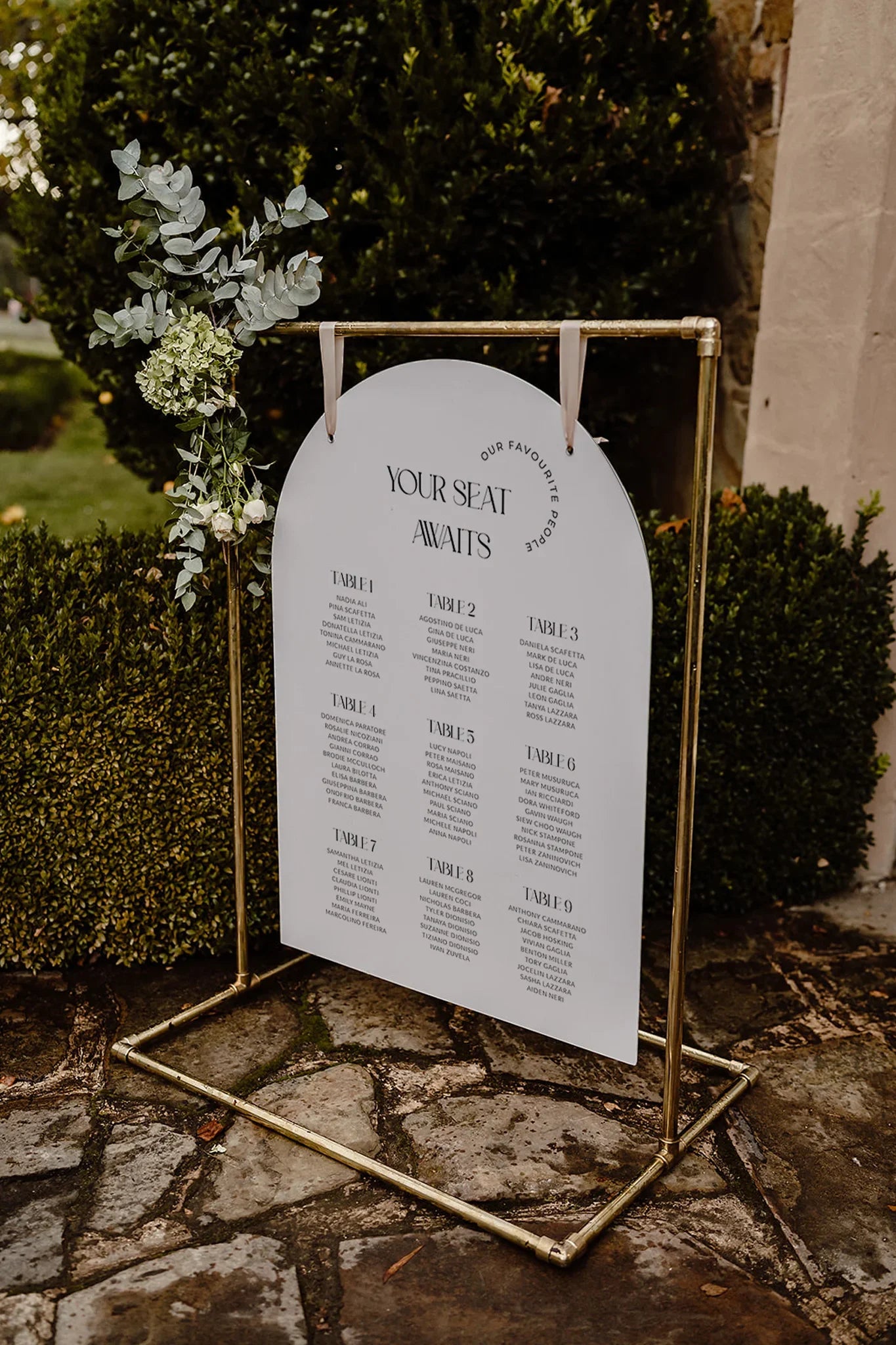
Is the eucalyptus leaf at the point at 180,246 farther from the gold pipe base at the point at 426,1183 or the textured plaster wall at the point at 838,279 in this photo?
the textured plaster wall at the point at 838,279

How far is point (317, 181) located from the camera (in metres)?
3.72

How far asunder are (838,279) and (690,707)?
1.82 m

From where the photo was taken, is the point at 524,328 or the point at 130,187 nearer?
the point at 524,328

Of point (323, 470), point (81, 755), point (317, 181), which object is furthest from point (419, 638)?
point (317, 181)

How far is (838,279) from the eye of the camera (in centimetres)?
339

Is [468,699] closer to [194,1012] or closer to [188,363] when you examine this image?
[188,363]

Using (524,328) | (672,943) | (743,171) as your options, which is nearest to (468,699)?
(672,943)

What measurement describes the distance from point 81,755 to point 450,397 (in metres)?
1.37

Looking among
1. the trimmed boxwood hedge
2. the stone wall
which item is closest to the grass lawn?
Answer: the stone wall

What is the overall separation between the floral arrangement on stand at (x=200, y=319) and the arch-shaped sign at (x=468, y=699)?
0.54 ft

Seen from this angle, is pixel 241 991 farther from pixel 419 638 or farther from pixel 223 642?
pixel 419 638

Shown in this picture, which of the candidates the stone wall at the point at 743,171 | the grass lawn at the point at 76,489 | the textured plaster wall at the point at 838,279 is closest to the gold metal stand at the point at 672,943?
the textured plaster wall at the point at 838,279

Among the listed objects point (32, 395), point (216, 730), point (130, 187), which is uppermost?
point (130, 187)

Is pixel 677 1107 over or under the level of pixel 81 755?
under
